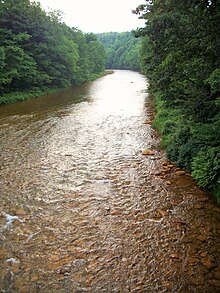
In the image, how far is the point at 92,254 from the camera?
4.71m

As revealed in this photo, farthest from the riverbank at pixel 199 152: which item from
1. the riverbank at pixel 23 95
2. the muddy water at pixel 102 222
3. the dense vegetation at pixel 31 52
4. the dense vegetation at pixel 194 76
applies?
the dense vegetation at pixel 31 52

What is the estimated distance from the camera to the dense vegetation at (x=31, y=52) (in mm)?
22453

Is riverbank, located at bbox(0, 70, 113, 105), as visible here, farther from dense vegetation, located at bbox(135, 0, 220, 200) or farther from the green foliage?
the green foliage

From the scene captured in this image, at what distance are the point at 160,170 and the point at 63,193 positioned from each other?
136 inches

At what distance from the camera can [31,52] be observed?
2884cm

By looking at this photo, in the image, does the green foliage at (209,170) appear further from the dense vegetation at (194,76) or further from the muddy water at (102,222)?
the muddy water at (102,222)

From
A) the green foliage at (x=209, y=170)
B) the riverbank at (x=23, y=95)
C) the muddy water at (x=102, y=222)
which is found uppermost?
the green foliage at (x=209, y=170)

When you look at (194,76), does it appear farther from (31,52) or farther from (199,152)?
(31,52)

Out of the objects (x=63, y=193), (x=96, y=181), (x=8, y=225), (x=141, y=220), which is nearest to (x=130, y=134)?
Answer: (x=96, y=181)

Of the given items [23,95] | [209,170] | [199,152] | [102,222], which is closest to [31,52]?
[23,95]

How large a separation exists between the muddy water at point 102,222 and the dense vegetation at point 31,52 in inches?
574

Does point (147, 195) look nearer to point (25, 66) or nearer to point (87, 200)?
point (87, 200)

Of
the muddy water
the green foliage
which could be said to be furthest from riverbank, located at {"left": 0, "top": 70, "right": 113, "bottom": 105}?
the green foliage

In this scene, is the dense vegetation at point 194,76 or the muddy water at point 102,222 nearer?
the muddy water at point 102,222
